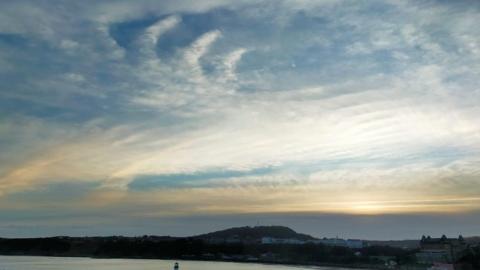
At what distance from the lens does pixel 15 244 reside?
586 feet

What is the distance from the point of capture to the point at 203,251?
142250mm

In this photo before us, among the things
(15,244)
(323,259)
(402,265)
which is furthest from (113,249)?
(402,265)

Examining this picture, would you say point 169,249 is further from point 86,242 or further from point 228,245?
point 86,242

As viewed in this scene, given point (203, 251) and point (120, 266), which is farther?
point (203, 251)

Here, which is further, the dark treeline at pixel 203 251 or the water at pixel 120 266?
the dark treeline at pixel 203 251

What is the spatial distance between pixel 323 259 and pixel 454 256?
32.9 metres

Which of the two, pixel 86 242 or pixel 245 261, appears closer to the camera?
pixel 245 261

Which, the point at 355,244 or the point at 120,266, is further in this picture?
the point at 355,244

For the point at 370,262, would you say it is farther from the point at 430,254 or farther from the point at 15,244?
the point at 15,244

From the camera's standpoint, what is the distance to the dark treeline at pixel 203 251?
115750 millimetres

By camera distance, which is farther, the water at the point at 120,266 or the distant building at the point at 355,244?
the distant building at the point at 355,244

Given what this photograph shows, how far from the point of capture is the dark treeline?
116m

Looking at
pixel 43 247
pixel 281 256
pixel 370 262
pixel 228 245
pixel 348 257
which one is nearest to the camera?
pixel 370 262

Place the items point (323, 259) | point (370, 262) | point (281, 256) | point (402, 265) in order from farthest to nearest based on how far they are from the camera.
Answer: point (281, 256)
point (323, 259)
point (370, 262)
point (402, 265)
